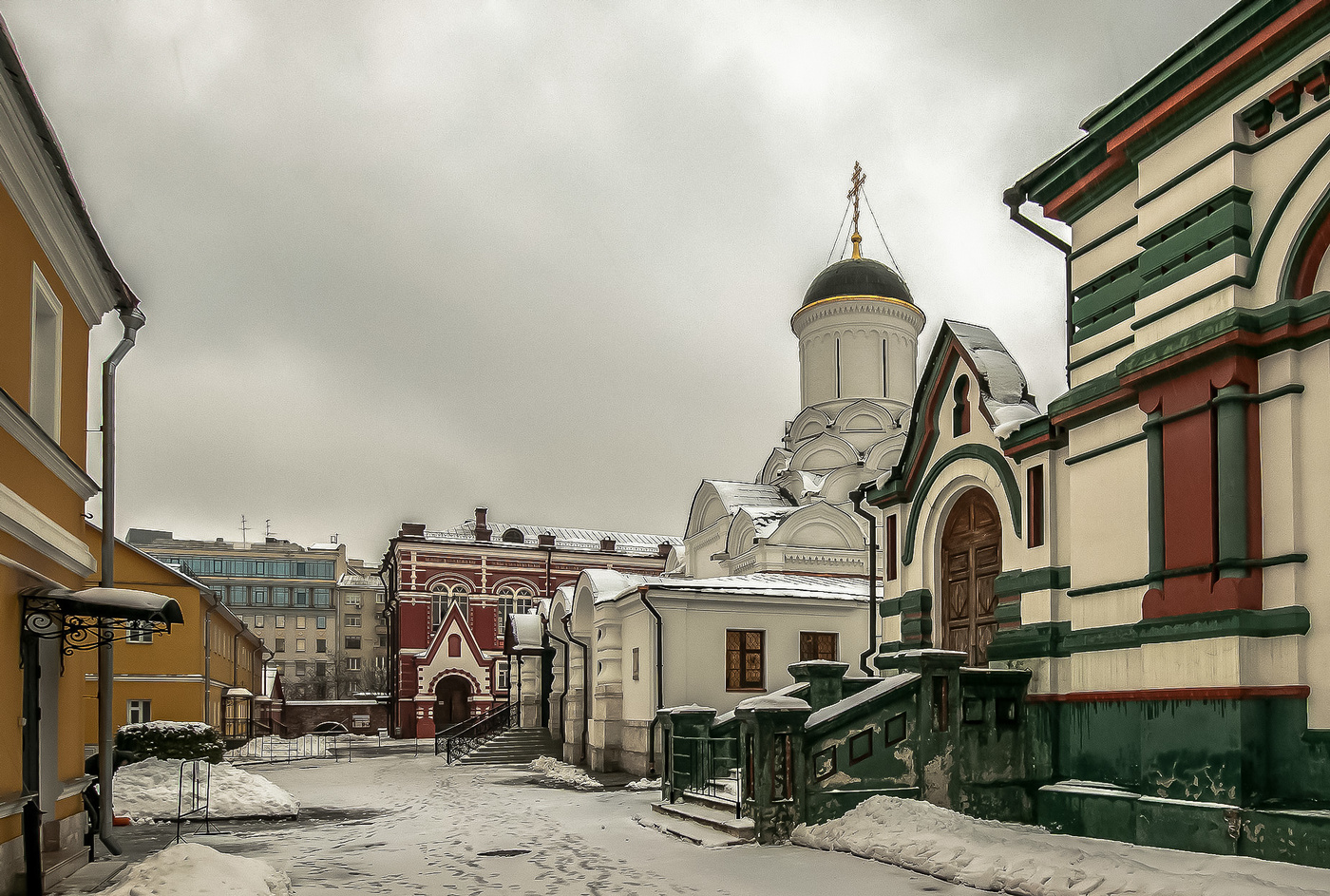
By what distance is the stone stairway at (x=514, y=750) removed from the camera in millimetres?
24172

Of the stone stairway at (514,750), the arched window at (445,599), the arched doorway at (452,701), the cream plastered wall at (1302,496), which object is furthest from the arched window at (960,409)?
the arched window at (445,599)

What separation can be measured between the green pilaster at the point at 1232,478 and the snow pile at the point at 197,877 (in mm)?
7290

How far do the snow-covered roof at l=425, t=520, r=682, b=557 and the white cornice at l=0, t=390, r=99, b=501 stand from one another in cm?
3557

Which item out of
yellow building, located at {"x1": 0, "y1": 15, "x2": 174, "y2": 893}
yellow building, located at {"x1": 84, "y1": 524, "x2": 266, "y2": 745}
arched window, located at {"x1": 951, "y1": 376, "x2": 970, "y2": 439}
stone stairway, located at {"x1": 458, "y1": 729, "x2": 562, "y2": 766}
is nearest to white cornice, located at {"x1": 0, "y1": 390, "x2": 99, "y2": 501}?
yellow building, located at {"x1": 0, "y1": 15, "x2": 174, "y2": 893}

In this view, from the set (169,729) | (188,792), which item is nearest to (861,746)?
(188,792)

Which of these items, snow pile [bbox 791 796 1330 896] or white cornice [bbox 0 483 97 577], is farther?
white cornice [bbox 0 483 97 577]

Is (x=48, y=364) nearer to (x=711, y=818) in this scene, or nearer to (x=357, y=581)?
(x=711, y=818)

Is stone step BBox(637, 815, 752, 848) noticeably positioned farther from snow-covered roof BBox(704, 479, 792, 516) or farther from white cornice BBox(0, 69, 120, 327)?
snow-covered roof BBox(704, 479, 792, 516)

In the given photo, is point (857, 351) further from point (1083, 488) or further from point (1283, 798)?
point (1283, 798)

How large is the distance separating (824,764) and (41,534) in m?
6.99

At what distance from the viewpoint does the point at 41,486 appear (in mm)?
8008

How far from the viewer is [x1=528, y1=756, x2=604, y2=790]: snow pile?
18.6 m

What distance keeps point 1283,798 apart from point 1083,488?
3.14m

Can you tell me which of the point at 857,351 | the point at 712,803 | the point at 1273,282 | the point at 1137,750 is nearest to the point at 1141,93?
the point at 1273,282
